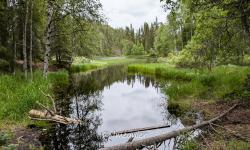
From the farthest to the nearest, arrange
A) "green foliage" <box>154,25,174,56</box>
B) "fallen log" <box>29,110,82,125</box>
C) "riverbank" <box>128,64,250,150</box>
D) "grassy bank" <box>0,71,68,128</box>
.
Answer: "green foliage" <box>154,25,174,56</box>
"fallen log" <box>29,110,82,125</box>
"grassy bank" <box>0,71,68,128</box>
"riverbank" <box>128,64,250,150</box>

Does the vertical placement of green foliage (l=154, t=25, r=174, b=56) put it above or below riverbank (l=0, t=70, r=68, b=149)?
above

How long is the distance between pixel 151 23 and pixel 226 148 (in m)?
125

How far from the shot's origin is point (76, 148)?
8367 millimetres

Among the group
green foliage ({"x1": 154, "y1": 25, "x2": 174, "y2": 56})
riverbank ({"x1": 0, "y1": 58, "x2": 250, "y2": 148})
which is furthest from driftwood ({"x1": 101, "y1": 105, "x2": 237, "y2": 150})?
green foliage ({"x1": 154, "y1": 25, "x2": 174, "y2": 56})

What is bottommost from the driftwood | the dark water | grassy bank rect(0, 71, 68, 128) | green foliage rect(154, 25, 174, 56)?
the dark water

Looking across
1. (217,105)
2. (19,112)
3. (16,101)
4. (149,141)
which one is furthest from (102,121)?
(217,105)

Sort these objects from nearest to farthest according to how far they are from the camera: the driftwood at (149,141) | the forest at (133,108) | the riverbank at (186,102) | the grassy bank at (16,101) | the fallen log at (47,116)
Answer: the driftwood at (149,141), the forest at (133,108), the riverbank at (186,102), the grassy bank at (16,101), the fallen log at (47,116)

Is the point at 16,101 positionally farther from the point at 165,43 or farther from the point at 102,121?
the point at 165,43

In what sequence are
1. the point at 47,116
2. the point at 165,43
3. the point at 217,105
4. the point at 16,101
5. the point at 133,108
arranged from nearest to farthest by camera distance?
the point at 47,116 → the point at 16,101 → the point at 217,105 → the point at 133,108 → the point at 165,43

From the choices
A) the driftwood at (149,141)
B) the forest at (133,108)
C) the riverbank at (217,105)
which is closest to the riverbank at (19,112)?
the forest at (133,108)

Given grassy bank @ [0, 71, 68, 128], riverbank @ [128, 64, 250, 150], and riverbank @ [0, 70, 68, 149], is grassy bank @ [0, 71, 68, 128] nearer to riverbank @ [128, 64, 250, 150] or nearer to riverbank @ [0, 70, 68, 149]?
riverbank @ [0, 70, 68, 149]

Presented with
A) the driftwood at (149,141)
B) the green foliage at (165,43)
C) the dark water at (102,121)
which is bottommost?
the dark water at (102,121)

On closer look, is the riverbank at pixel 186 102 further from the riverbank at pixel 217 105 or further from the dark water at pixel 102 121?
the dark water at pixel 102 121

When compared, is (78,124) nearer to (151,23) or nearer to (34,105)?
(34,105)
